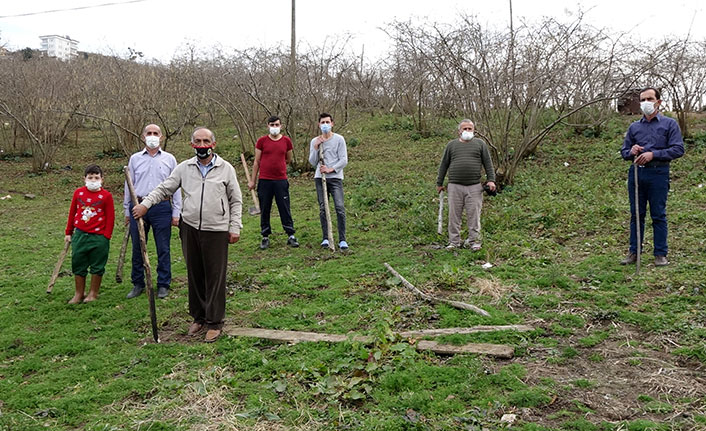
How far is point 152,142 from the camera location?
20.9ft

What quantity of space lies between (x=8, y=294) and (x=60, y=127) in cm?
1188

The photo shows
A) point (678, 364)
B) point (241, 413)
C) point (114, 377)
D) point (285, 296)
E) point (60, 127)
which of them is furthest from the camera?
point (60, 127)

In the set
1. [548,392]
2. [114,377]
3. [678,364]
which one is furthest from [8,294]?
[678,364]

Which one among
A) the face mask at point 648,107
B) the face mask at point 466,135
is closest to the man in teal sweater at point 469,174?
the face mask at point 466,135

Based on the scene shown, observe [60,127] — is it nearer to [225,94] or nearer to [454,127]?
[225,94]

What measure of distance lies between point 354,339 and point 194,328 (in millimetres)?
1591

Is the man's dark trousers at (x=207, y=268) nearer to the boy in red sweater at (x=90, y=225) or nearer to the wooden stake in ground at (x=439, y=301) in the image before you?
the boy in red sweater at (x=90, y=225)

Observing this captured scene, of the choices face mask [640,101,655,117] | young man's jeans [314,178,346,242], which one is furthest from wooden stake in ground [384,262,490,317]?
face mask [640,101,655,117]

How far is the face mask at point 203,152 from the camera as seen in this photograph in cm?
511

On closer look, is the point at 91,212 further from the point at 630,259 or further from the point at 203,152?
the point at 630,259

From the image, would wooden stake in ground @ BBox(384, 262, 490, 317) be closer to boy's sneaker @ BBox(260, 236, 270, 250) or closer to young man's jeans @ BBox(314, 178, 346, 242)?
young man's jeans @ BBox(314, 178, 346, 242)

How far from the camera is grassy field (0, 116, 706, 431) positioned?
373 centimetres

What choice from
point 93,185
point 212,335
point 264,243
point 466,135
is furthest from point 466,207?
point 93,185

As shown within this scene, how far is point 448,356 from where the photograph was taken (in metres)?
4.56
